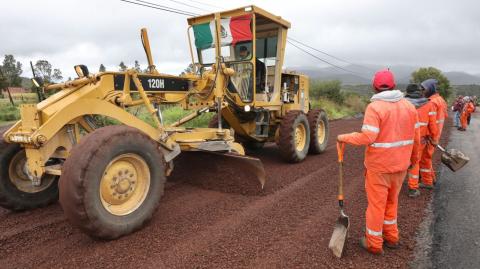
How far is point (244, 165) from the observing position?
17.7 feet

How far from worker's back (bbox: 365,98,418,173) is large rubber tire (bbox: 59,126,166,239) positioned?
2.31 meters

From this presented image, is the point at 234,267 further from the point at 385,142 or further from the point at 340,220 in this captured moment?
the point at 385,142

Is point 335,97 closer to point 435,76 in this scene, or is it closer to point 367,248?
point 367,248

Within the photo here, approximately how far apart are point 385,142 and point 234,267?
5.89ft

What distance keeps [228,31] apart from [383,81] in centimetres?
369

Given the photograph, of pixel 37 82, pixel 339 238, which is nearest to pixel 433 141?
pixel 339 238

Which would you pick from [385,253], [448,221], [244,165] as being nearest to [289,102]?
[244,165]

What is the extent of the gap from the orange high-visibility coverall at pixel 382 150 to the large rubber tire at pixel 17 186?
377 centimetres

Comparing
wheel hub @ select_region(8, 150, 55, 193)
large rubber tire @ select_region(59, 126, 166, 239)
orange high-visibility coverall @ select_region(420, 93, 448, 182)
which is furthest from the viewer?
orange high-visibility coverall @ select_region(420, 93, 448, 182)

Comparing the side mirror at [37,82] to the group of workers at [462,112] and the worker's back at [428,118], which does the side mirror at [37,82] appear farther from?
the group of workers at [462,112]

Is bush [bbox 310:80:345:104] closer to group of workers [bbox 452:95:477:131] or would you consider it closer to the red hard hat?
group of workers [bbox 452:95:477:131]

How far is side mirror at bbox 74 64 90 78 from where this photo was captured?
172 inches

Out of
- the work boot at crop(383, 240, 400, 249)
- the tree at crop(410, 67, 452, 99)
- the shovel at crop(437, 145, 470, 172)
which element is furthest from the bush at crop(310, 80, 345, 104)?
the work boot at crop(383, 240, 400, 249)

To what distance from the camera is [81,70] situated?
4391mm
